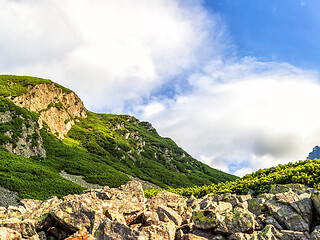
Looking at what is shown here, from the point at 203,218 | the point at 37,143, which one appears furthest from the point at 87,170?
the point at 203,218

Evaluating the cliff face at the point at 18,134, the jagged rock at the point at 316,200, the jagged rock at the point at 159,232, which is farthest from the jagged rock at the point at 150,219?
the cliff face at the point at 18,134

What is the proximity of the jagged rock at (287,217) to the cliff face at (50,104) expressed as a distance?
4979 inches

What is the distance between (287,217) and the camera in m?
10.1

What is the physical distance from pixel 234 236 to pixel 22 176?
5571cm

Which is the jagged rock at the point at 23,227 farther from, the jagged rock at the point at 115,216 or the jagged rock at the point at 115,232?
the jagged rock at the point at 115,216

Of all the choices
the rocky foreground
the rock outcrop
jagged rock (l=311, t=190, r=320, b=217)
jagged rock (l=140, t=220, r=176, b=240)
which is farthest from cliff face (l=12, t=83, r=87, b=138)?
jagged rock (l=311, t=190, r=320, b=217)

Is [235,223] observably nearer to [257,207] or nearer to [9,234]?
[257,207]

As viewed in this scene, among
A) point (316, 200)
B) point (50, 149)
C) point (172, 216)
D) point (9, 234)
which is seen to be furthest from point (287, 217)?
point (50, 149)

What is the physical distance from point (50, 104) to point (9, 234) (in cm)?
15217

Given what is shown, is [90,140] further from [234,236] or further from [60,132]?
[234,236]

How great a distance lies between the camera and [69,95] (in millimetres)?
179750

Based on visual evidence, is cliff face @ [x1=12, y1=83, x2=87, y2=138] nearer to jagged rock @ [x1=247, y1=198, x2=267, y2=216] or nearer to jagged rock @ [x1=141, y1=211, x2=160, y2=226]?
jagged rock @ [x1=141, y1=211, x2=160, y2=226]

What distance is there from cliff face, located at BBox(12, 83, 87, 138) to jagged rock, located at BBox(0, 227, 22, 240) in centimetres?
12078

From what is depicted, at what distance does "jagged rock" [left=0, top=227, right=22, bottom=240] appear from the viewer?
26.5 feet
